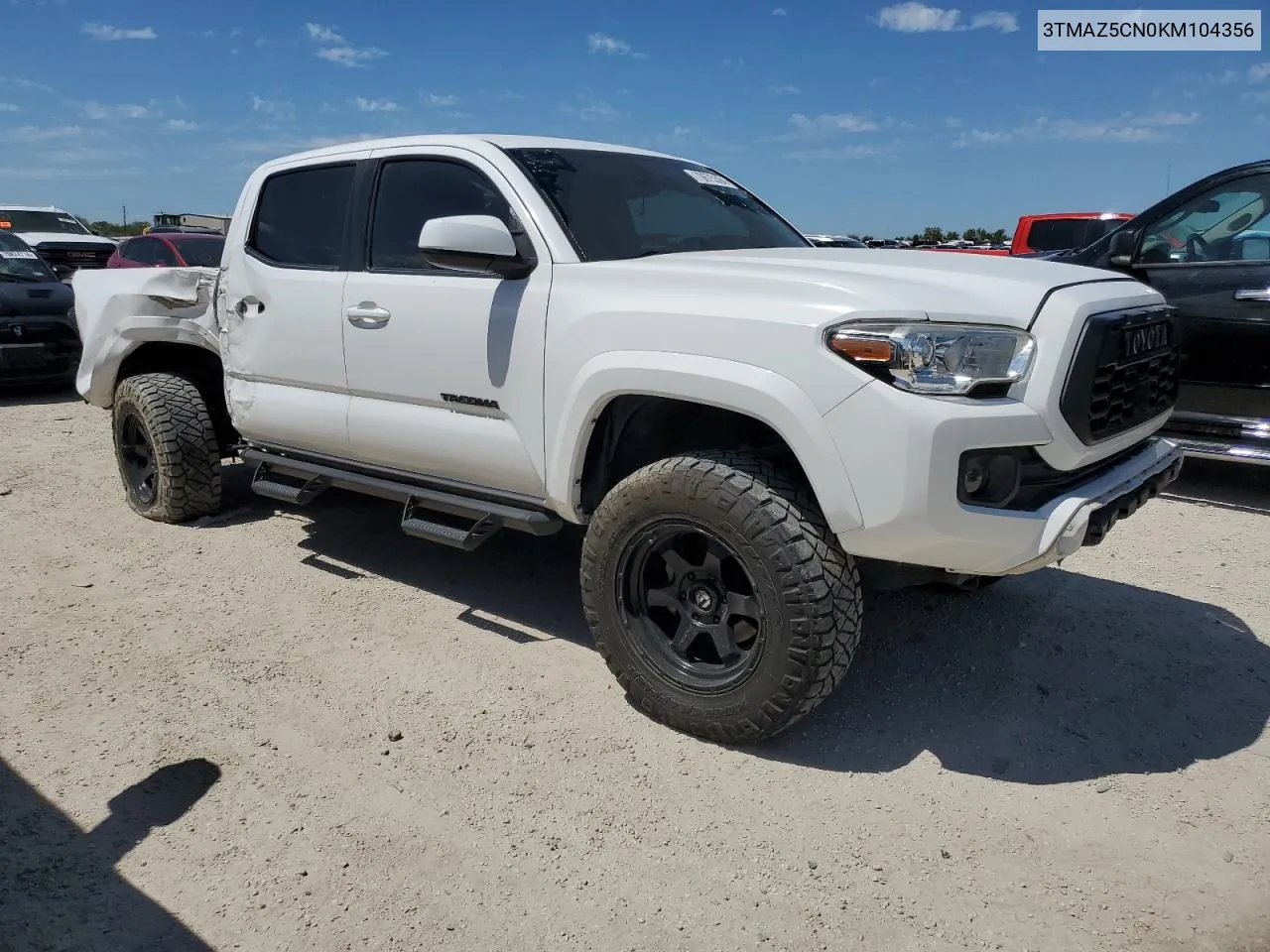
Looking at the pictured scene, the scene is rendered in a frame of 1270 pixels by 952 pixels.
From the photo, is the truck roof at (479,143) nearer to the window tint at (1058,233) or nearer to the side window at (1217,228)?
the side window at (1217,228)

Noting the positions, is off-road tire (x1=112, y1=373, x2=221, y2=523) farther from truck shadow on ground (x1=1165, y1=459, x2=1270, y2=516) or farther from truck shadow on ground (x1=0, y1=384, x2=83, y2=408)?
truck shadow on ground (x1=1165, y1=459, x2=1270, y2=516)

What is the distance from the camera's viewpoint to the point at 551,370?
3383mm

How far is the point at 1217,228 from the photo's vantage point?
5.91m

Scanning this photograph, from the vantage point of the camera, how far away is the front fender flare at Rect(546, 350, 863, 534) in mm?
2736

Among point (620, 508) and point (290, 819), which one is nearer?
point (290, 819)

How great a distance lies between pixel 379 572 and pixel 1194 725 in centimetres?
354

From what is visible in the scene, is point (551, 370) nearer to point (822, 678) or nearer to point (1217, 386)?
point (822, 678)

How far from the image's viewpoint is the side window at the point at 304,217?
440 cm

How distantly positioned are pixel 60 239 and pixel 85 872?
18.3 m

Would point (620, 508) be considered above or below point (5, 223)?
below

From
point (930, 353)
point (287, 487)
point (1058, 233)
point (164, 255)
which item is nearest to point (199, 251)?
point (164, 255)

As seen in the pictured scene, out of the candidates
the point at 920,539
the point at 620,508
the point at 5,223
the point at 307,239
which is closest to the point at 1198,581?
the point at 920,539

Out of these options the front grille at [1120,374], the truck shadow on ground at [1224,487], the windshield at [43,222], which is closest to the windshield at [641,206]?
the front grille at [1120,374]

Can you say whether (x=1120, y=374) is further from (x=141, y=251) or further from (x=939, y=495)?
(x=141, y=251)
